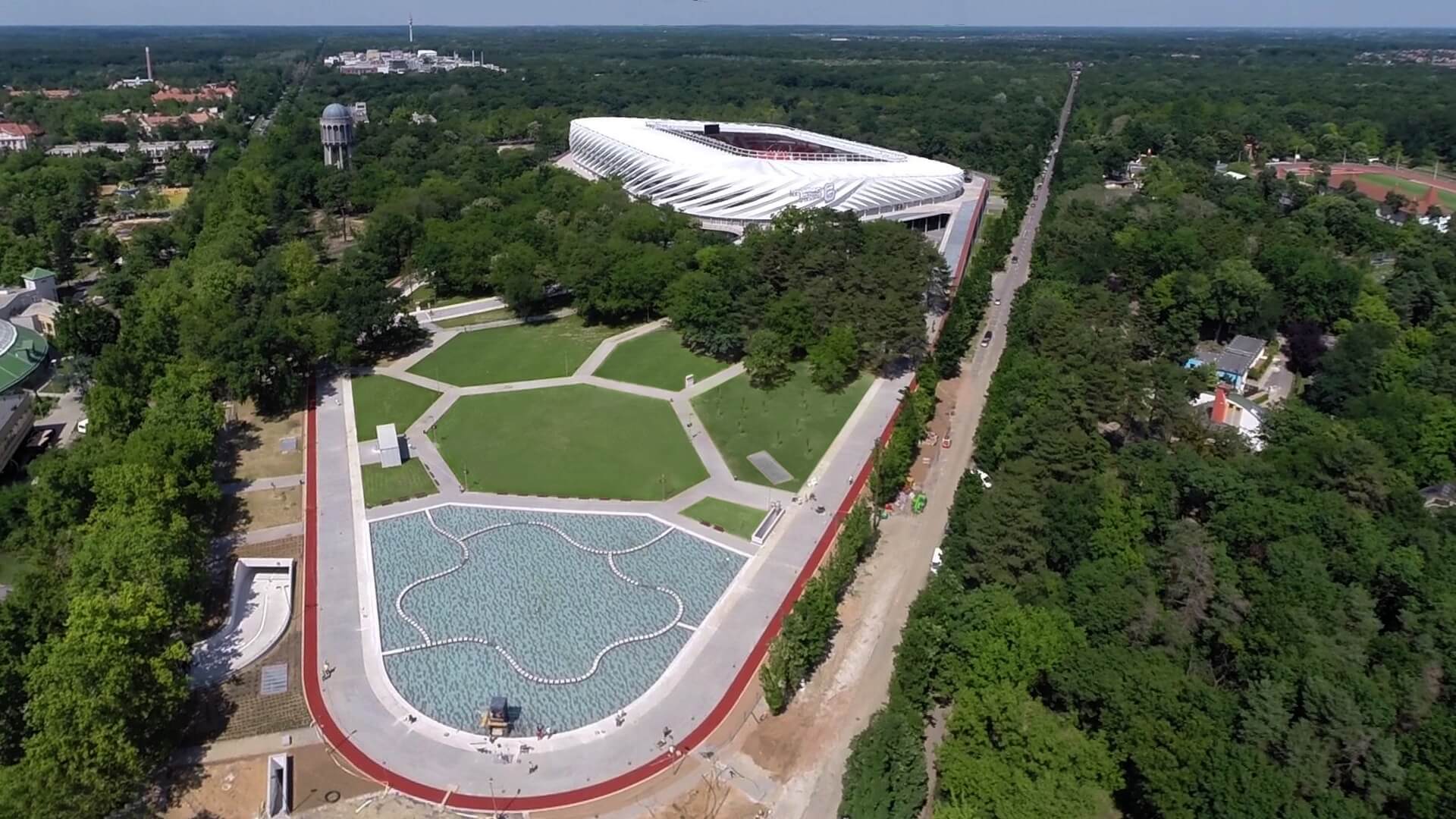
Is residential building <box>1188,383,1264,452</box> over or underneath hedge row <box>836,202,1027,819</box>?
over

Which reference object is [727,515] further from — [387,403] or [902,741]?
[387,403]

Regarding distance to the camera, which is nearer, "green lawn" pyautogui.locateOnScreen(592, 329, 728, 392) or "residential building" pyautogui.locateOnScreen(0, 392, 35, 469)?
"residential building" pyautogui.locateOnScreen(0, 392, 35, 469)

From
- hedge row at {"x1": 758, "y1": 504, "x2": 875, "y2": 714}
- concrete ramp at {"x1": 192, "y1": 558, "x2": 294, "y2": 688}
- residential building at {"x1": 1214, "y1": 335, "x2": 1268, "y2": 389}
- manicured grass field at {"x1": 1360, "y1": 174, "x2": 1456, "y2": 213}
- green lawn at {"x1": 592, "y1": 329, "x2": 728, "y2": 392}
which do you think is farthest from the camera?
manicured grass field at {"x1": 1360, "y1": 174, "x2": 1456, "y2": 213}

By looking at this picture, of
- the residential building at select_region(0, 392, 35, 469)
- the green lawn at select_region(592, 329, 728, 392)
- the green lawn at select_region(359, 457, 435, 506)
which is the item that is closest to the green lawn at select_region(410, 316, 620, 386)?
the green lawn at select_region(592, 329, 728, 392)

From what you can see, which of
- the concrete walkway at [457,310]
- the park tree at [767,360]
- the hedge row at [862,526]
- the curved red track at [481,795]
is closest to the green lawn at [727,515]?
the curved red track at [481,795]

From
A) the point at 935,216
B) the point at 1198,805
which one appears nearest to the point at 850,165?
the point at 935,216

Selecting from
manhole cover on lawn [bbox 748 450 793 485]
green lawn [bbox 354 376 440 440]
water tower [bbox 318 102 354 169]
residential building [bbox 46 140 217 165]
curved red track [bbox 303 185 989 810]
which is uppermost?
water tower [bbox 318 102 354 169]

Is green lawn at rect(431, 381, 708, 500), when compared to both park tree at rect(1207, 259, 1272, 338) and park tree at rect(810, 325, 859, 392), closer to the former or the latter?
park tree at rect(810, 325, 859, 392)
